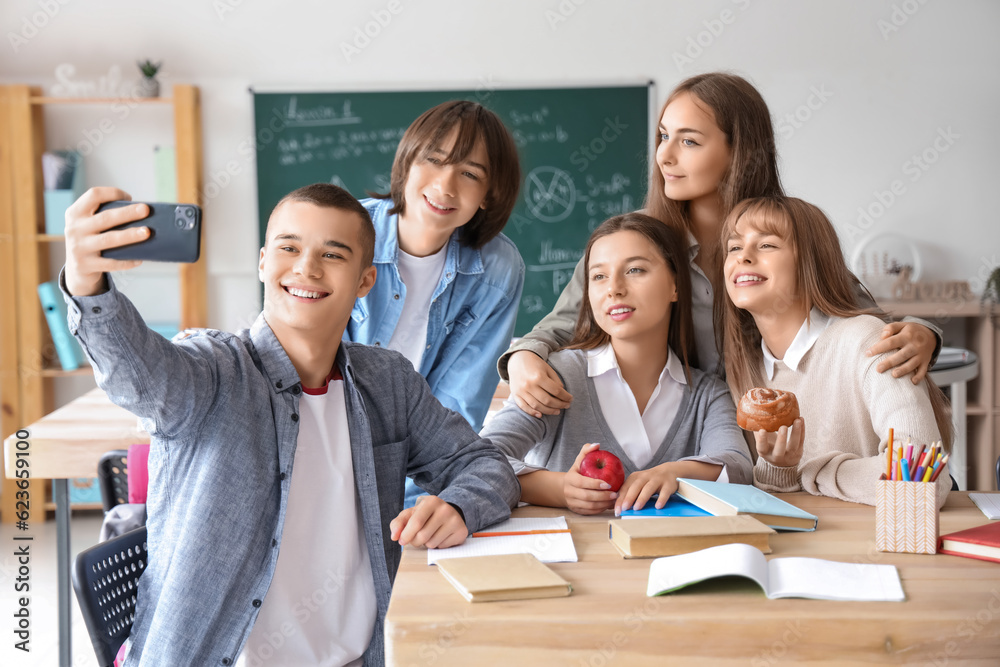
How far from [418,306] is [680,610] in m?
1.34

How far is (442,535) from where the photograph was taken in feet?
3.80

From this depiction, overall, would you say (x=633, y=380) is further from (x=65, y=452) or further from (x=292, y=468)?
(x=65, y=452)

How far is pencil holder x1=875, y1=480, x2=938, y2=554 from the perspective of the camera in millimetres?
1103

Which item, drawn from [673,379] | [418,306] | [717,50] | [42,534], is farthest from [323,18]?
[673,379]

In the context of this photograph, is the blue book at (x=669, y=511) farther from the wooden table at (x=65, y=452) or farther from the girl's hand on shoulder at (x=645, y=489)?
the wooden table at (x=65, y=452)

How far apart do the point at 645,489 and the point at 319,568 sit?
0.54m

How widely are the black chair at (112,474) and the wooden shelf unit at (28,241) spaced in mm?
2227

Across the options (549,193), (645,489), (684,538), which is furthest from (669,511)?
(549,193)

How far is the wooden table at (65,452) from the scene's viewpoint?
2195 mm

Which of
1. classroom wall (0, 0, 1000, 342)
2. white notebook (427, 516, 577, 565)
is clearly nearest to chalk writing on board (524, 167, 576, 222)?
classroom wall (0, 0, 1000, 342)

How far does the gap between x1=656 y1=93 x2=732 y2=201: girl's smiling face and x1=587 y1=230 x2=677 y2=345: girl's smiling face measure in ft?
0.65

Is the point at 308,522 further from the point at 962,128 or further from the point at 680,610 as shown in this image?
the point at 962,128

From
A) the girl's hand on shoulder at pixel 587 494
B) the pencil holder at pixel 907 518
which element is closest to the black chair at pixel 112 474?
the girl's hand on shoulder at pixel 587 494

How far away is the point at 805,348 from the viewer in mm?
1542
